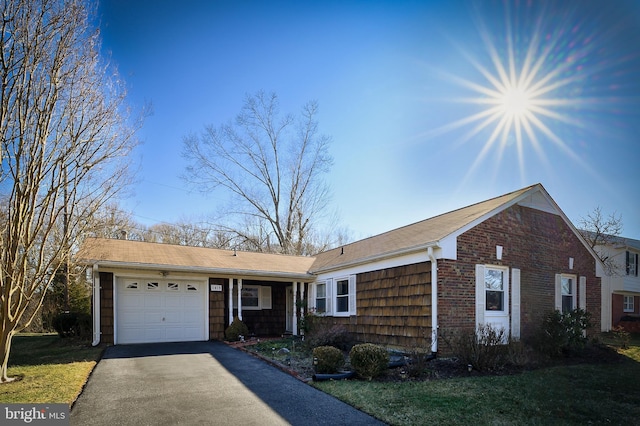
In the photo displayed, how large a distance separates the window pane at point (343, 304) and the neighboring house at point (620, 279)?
17.6 meters

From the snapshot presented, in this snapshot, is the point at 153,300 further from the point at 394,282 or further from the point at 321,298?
the point at 394,282

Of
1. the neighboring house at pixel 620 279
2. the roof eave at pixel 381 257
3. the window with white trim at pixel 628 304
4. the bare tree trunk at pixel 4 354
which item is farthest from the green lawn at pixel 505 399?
Result: the window with white trim at pixel 628 304

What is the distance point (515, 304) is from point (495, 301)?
2.13ft

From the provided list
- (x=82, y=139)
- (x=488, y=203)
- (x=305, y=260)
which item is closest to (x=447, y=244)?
(x=488, y=203)

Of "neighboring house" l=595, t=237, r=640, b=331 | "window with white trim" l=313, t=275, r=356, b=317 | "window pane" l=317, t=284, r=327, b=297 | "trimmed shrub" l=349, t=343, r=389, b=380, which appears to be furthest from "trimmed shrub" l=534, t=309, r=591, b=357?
"neighboring house" l=595, t=237, r=640, b=331

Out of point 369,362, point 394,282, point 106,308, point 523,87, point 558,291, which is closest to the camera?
point 369,362

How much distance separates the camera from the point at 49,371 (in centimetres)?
865

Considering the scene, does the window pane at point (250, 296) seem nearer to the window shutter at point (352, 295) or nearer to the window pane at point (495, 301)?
the window shutter at point (352, 295)

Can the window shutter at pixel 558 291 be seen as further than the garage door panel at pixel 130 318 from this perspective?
No

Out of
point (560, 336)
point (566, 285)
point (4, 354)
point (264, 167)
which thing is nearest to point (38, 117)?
point (4, 354)

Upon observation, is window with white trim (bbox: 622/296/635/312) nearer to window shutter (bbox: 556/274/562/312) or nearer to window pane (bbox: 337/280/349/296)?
window shutter (bbox: 556/274/562/312)

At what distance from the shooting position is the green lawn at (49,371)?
6629mm

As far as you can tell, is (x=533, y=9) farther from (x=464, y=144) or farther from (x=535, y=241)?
(x=535, y=241)

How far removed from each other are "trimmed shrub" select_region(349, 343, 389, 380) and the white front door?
139 inches
